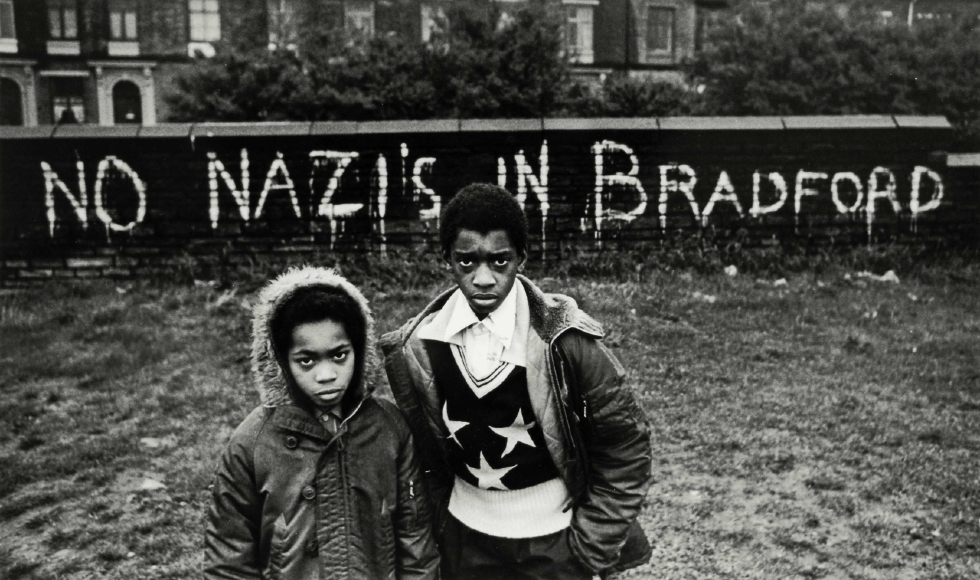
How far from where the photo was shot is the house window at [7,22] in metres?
29.4

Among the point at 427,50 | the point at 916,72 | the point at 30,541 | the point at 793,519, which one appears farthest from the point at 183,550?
the point at 916,72

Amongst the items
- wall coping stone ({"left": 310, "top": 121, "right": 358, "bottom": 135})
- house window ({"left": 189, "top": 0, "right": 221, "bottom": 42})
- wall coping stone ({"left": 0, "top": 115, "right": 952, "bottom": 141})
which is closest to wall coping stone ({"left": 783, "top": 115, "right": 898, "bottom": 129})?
wall coping stone ({"left": 0, "top": 115, "right": 952, "bottom": 141})

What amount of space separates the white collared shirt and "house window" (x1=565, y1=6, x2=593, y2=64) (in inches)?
1187

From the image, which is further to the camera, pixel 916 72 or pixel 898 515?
pixel 916 72

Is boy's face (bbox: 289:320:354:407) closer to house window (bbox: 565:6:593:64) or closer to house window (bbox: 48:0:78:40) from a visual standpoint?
house window (bbox: 565:6:593:64)

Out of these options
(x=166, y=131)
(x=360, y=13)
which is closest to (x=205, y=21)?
(x=360, y=13)

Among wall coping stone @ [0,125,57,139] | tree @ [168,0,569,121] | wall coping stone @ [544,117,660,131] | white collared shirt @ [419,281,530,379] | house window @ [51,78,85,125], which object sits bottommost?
white collared shirt @ [419,281,530,379]

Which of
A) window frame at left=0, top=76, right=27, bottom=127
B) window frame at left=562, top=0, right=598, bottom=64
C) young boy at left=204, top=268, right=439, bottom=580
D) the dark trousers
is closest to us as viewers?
young boy at left=204, top=268, right=439, bottom=580

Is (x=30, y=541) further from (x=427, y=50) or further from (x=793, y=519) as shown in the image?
(x=427, y=50)

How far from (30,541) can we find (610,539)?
8.91ft

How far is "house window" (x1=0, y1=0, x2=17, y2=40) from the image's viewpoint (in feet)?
96.5

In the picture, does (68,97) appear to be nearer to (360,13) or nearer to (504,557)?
(360,13)

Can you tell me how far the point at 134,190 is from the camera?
24.7 ft

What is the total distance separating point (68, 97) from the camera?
2980 centimetres
